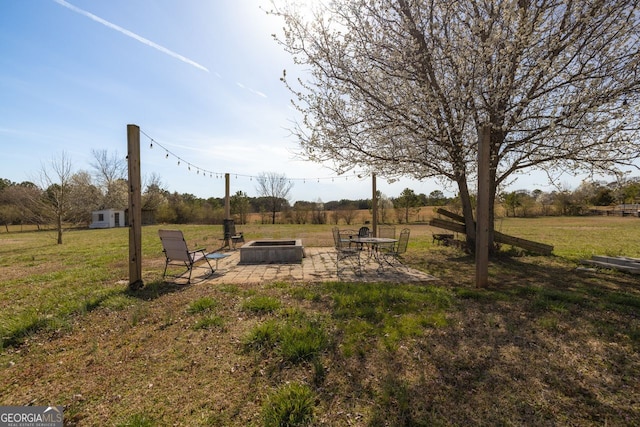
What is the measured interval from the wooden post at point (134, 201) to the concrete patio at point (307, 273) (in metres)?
1.04

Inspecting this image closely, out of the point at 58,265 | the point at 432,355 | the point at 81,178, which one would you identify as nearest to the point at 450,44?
the point at 432,355

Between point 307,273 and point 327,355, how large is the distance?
342 cm

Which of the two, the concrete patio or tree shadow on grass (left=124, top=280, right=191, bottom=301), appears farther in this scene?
the concrete patio

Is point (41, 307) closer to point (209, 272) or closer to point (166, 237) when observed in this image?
point (166, 237)

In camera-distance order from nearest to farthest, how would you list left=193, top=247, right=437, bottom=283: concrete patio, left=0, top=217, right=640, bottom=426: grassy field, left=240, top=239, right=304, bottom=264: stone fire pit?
left=0, top=217, right=640, bottom=426: grassy field < left=193, top=247, right=437, bottom=283: concrete patio < left=240, top=239, right=304, bottom=264: stone fire pit

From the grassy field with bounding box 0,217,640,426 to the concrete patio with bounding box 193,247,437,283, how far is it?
2.30 ft

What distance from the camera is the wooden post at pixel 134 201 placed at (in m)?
4.89

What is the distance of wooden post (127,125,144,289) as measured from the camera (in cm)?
489

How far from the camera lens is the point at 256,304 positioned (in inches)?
155

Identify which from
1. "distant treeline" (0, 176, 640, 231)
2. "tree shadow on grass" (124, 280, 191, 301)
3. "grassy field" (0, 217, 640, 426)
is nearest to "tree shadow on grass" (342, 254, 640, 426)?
"grassy field" (0, 217, 640, 426)

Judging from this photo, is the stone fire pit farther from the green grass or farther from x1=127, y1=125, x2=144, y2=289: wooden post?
the green grass

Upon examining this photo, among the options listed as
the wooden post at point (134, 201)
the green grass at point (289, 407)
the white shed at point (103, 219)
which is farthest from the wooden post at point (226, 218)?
the white shed at point (103, 219)

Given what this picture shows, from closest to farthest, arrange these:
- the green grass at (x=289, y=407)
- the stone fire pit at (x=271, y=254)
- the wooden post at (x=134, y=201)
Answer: the green grass at (x=289, y=407) → the wooden post at (x=134, y=201) → the stone fire pit at (x=271, y=254)

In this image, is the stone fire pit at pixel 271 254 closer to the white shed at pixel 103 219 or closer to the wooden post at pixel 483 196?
the wooden post at pixel 483 196
